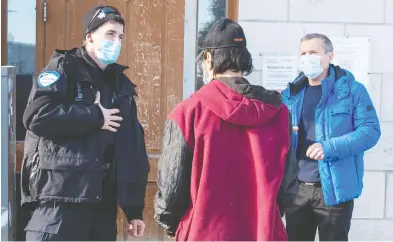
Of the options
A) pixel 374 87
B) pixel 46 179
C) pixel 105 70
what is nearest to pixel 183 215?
pixel 46 179

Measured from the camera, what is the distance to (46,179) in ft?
9.67

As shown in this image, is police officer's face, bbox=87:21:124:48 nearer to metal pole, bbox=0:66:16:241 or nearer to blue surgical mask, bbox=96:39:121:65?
blue surgical mask, bbox=96:39:121:65

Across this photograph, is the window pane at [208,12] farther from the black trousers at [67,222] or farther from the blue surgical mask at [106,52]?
the black trousers at [67,222]

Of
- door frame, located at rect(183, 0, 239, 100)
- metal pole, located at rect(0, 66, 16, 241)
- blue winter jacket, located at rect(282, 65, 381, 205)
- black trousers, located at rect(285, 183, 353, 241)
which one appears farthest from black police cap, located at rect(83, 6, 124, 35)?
door frame, located at rect(183, 0, 239, 100)

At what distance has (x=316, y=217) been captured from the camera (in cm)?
371

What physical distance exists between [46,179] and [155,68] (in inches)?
81.5

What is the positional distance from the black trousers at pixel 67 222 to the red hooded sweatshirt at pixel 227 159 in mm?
599

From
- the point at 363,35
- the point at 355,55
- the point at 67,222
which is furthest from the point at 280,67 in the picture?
the point at 67,222

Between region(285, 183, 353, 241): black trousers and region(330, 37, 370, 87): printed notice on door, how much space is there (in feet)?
4.69

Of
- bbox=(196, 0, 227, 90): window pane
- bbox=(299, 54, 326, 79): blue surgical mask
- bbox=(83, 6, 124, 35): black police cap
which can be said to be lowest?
bbox=(299, 54, 326, 79): blue surgical mask

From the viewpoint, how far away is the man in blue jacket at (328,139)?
3574 millimetres

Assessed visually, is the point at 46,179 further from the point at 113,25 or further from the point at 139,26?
the point at 139,26

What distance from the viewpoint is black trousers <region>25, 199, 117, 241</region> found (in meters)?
2.92

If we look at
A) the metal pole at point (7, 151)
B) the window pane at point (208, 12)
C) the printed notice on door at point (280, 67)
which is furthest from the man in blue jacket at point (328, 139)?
the metal pole at point (7, 151)
